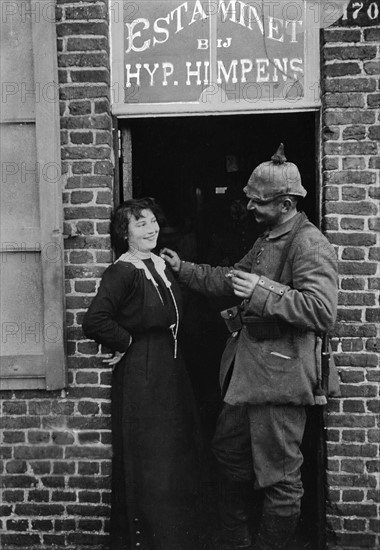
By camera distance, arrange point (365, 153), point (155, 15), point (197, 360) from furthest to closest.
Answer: point (197, 360), point (155, 15), point (365, 153)

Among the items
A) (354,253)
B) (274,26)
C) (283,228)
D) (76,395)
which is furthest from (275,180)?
(76,395)

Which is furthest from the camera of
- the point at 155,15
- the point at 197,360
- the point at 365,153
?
the point at 197,360

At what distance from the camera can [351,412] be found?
11.9ft

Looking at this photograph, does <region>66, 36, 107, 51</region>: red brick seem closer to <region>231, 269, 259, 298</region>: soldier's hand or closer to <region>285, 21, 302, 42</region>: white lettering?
<region>285, 21, 302, 42</region>: white lettering

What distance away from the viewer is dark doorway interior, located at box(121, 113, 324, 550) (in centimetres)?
543

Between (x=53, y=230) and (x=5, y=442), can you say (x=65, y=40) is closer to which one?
(x=53, y=230)

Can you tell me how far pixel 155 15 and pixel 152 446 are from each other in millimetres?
2660

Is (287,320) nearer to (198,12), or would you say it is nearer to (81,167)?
(81,167)

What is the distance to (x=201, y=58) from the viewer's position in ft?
12.4

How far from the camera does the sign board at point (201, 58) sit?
3746 mm

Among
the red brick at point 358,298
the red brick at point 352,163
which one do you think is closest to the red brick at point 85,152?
the red brick at point 352,163

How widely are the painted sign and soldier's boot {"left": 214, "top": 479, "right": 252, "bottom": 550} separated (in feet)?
7.66

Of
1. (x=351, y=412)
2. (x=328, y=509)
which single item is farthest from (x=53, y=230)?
(x=328, y=509)

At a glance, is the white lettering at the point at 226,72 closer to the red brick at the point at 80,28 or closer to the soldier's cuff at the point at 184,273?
the red brick at the point at 80,28
